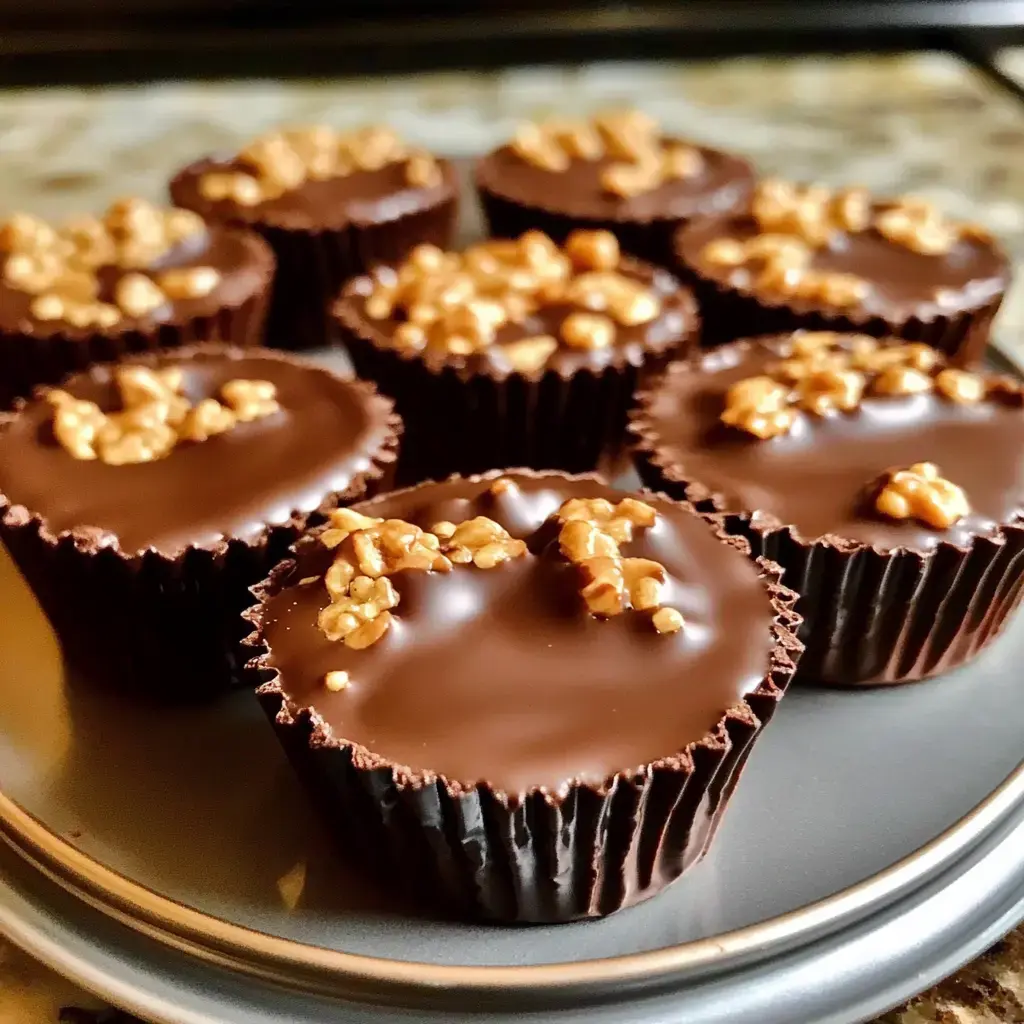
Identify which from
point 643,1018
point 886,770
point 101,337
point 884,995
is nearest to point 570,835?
point 643,1018

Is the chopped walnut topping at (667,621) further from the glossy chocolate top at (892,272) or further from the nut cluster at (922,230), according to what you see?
the nut cluster at (922,230)

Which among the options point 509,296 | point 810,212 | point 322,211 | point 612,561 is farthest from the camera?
point 322,211

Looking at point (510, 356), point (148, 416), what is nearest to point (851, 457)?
point (510, 356)

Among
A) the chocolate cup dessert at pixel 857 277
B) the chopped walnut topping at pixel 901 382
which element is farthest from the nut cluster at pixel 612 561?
the chocolate cup dessert at pixel 857 277

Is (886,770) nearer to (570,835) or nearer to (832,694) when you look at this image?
(832,694)

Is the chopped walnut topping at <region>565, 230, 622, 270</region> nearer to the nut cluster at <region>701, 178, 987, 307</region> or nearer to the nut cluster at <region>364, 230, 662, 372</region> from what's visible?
the nut cluster at <region>364, 230, 662, 372</region>

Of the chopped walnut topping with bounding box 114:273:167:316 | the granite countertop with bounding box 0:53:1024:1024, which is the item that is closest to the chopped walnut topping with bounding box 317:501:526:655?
the chopped walnut topping with bounding box 114:273:167:316

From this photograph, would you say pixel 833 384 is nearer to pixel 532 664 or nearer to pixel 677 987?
pixel 532 664
